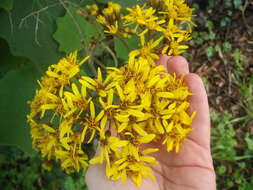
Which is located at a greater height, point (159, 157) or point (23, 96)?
point (23, 96)

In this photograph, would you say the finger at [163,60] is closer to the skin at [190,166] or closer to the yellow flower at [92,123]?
the skin at [190,166]

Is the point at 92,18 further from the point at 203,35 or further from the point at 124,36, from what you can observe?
the point at 203,35

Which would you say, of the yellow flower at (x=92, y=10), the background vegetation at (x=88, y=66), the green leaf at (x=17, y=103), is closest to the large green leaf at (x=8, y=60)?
the background vegetation at (x=88, y=66)

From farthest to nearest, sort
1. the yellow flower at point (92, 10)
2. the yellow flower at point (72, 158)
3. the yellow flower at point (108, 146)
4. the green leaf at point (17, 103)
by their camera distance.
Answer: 1. the yellow flower at point (92, 10)
2. the green leaf at point (17, 103)
3. the yellow flower at point (72, 158)
4. the yellow flower at point (108, 146)

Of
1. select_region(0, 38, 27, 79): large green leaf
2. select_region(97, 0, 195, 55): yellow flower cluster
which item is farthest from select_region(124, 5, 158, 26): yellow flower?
→ select_region(0, 38, 27, 79): large green leaf

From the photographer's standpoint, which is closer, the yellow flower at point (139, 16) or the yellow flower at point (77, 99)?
the yellow flower at point (77, 99)

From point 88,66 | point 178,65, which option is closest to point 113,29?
point 88,66

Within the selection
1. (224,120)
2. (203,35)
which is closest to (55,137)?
(224,120)
